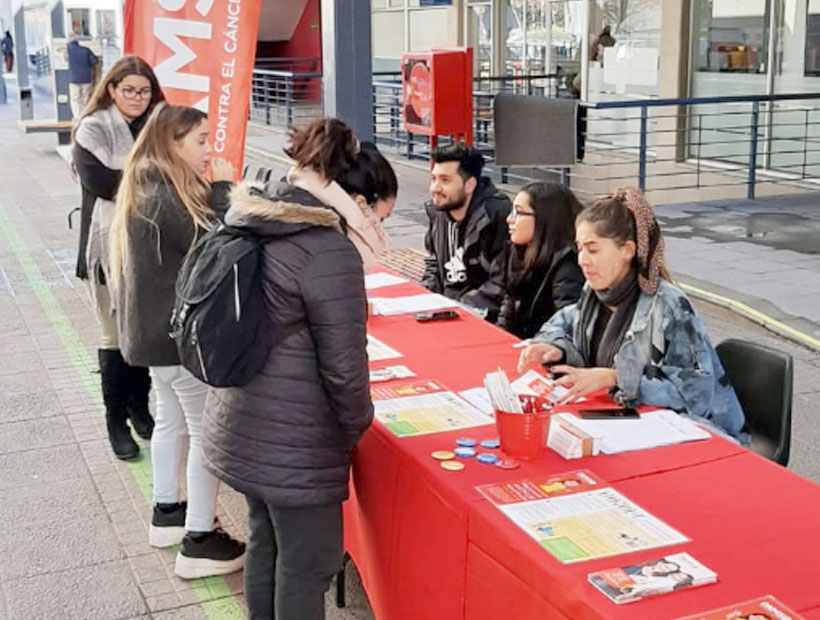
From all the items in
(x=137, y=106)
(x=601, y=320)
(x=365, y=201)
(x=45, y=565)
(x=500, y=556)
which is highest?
(x=137, y=106)

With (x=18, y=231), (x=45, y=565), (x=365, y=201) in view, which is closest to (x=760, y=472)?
(x=365, y=201)

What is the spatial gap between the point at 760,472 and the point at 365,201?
1.72 m

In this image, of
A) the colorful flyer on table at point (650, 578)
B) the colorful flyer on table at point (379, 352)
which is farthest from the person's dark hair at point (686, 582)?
the colorful flyer on table at point (379, 352)

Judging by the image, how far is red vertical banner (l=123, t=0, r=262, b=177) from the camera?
570cm

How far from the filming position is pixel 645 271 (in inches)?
138

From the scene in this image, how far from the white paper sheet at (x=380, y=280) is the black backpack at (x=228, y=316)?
2409 millimetres

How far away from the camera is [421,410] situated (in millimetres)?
3375

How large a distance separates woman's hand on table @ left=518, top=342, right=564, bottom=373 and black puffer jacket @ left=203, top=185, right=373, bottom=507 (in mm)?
977

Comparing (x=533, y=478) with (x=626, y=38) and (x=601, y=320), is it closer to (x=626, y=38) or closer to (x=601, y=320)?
(x=601, y=320)

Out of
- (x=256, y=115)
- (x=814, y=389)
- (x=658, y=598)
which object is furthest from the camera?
(x=256, y=115)

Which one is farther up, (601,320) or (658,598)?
(601,320)

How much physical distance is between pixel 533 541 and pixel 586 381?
1078 millimetres

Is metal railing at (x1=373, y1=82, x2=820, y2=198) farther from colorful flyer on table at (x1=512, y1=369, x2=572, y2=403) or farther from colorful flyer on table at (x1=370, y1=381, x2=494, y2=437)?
colorful flyer on table at (x1=370, y1=381, x2=494, y2=437)

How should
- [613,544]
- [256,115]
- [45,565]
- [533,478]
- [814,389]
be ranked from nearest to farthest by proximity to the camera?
1. [613,544]
2. [533,478]
3. [45,565]
4. [814,389]
5. [256,115]
